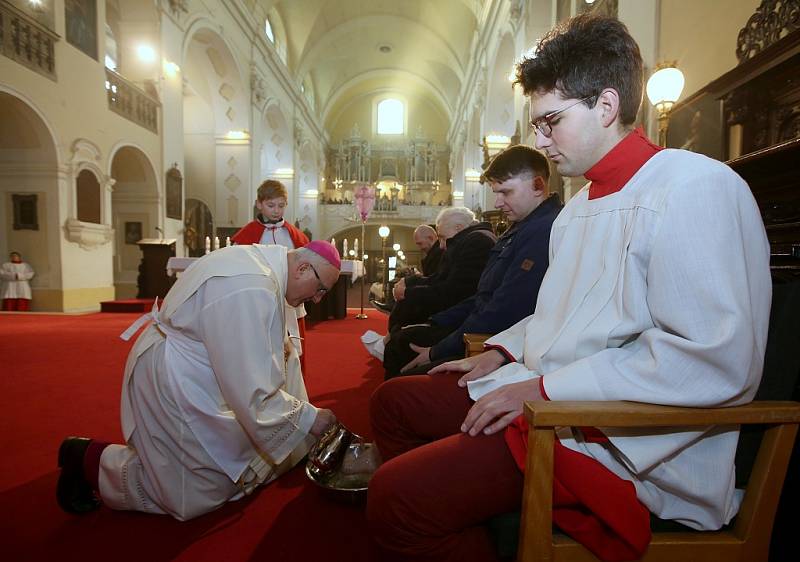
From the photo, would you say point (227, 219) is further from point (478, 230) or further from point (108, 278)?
point (478, 230)

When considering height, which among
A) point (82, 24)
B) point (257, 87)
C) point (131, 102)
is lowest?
point (131, 102)

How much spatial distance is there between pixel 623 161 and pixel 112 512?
2331mm

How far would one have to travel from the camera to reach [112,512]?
6.19 feet

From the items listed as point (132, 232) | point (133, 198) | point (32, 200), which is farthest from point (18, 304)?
point (133, 198)

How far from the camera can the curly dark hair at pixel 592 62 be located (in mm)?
1206

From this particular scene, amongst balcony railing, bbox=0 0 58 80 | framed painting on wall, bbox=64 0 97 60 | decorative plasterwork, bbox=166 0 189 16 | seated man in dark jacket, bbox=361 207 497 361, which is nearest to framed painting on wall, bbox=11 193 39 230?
balcony railing, bbox=0 0 58 80

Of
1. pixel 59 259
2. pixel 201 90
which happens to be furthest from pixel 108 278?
pixel 201 90

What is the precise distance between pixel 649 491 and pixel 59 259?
9731 millimetres

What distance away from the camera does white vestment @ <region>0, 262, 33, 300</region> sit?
7809 mm

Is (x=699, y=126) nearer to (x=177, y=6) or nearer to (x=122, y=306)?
(x=122, y=306)

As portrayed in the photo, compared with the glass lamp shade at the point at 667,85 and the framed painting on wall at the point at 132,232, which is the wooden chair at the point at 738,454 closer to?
the glass lamp shade at the point at 667,85

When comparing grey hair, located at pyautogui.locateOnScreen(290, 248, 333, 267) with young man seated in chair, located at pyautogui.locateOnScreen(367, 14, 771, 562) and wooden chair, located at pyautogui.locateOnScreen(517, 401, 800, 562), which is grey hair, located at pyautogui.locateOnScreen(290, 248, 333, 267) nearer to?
young man seated in chair, located at pyautogui.locateOnScreen(367, 14, 771, 562)

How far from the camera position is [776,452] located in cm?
104

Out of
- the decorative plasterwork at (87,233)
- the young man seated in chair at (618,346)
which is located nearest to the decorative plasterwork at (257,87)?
the decorative plasterwork at (87,233)
